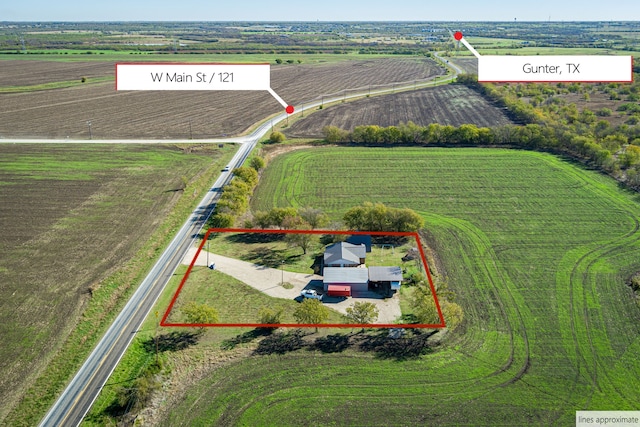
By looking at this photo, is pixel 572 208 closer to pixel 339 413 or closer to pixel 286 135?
pixel 339 413

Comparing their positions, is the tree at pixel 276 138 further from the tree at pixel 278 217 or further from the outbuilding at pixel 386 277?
the outbuilding at pixel 386 277

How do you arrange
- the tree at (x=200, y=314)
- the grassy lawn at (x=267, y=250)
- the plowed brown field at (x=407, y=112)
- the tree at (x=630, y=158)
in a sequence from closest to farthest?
1. the tree at (x=200, y=314)
2. the grassy lawn at (x=267, y=250)
3. the tree at (x=630, y=158)
4. the plowed brown field at (x=407, y=112)

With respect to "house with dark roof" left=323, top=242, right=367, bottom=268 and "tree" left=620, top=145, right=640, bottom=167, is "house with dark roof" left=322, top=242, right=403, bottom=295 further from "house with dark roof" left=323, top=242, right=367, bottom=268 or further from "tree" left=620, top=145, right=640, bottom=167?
"tree" left=620, top=145, right=640, bottom=167

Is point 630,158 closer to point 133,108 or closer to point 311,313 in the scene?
point 311,313

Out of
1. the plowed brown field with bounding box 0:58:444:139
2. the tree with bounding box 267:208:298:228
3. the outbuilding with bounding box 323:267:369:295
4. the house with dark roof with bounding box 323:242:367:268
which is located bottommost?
the outbuilding with bounding box 323:267:369:295

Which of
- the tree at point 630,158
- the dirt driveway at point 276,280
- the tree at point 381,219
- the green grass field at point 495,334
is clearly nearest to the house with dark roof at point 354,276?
the dirt driveway at point 276,280

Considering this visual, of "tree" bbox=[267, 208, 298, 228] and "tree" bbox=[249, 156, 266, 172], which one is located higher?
"tree" bbox=[249, 156, 266, 172]

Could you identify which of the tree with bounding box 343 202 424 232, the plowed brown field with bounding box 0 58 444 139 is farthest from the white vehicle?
the plowed brown field with bounding box 0 58 444 139

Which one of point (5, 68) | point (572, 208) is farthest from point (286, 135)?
point (5, 68)
